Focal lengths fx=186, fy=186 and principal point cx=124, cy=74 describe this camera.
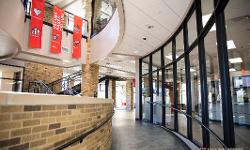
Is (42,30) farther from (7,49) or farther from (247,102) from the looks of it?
(247,102)

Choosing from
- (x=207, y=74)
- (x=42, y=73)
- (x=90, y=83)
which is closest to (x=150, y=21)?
(x=207, y=74)

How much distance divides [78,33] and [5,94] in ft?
30.3

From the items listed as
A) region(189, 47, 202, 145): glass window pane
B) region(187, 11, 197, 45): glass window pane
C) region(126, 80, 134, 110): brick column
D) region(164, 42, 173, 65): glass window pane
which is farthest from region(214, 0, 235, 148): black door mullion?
region(126, 80, 134, 110): brick column

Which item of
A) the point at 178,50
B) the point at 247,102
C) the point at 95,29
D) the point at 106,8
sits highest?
the point at 106,8

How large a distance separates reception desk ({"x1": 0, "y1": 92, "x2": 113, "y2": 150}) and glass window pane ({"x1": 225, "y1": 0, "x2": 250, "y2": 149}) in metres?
2.49

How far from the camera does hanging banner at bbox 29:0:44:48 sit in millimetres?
7999

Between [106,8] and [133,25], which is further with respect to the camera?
[106,8]

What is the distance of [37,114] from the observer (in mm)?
1535

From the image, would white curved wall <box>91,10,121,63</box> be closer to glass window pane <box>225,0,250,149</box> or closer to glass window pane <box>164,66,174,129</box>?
glass window pane <box>164,66,174,129</box>

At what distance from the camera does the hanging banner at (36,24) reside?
800 cm

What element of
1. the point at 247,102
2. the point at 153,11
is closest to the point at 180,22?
the point at 153,11

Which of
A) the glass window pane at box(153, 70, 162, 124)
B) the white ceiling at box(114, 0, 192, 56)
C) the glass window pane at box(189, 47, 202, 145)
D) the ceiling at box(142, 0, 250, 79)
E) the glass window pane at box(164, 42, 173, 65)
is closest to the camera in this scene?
the ceiling at box(142, 0, 250, 79)

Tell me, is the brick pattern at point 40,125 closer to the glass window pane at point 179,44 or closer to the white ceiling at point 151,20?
the white ceiling at point 151,20

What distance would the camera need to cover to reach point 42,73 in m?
11.6
